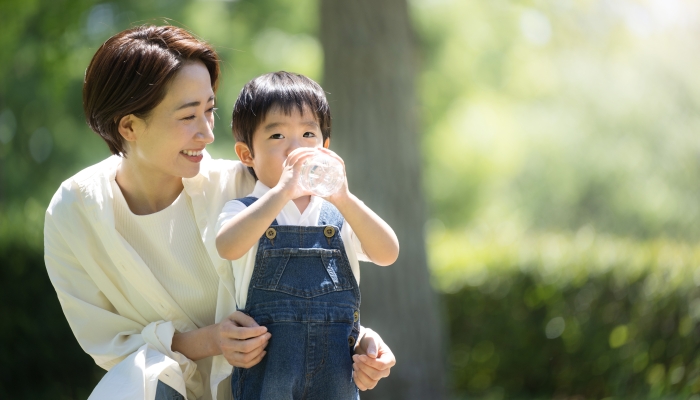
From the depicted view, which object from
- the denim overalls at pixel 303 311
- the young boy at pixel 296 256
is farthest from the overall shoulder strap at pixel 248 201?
the denim overalls at pixel 303 311

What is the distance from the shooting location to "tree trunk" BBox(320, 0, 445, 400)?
4.85 metres

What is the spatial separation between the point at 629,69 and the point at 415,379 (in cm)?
1136

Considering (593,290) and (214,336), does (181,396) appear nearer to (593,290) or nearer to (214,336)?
(214,336)

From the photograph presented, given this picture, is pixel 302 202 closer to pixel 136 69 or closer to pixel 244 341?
pixel 244 341

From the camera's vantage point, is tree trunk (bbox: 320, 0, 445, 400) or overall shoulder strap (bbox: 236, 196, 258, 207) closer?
overall shoulder strap (bbox: 236, 196, 258, 207)

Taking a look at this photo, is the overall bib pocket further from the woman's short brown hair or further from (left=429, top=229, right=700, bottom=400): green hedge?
(left=429, top=229, right=700, bottom=400): green hedge

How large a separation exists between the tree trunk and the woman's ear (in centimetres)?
238

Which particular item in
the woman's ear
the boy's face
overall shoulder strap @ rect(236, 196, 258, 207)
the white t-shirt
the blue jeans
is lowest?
the blue jeans

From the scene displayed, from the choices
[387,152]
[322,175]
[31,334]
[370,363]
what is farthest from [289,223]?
[31,334]

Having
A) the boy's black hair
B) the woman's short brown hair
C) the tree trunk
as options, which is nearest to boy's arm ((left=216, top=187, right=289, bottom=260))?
the boy's black hair

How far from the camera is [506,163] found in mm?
15062

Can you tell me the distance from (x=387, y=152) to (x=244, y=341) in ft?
9.74

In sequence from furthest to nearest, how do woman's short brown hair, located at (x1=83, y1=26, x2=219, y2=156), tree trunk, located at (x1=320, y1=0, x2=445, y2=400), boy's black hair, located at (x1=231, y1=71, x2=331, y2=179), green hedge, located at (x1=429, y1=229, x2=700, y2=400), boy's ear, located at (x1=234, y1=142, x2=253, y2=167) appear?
1. green hedge, located at (x1=429, y1=229, x2=700, y2=400)
2. tree trunk, located at (x1=320, y1=0, x2=445, y2=400)
3. woman's short brown hair, located at (x1=83, y1=26, x2=219, y2=156)
4. boy's ear, located at (x1=234, y1=142, x2=253, y2=167)
5. boy's black hair, located at (x1=231, y1=71, x2=331, y2=179)

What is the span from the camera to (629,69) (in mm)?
14688
